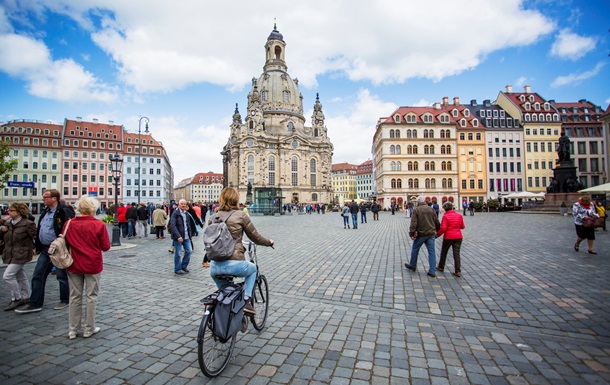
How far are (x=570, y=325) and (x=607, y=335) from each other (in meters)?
0.38

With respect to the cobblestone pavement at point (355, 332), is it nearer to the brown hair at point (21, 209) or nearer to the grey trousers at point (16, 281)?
the grey trousers at point (16, 281)

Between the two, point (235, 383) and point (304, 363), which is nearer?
point (235, 383)

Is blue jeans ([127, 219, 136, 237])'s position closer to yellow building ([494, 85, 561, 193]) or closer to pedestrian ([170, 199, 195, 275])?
pedestrian ([170, 199, 195, 275])

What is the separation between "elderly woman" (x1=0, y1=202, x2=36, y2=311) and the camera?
17.2ft

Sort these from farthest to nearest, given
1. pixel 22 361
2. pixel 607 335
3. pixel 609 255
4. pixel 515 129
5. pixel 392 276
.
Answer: pixel 515 129 → pixel 609 255 → pixel 392 276 → pixel 607 335 → pixel 22 361

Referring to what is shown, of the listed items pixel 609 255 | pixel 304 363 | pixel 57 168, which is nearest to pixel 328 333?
pixel 304 363

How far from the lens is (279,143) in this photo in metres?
80.0

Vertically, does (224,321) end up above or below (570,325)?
above

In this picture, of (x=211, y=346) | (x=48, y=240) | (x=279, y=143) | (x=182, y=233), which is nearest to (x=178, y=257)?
(x=182, y=233)

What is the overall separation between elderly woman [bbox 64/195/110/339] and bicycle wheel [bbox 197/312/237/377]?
82.4 inches

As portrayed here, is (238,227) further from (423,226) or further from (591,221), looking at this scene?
(591,221)

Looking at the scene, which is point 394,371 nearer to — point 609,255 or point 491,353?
point 491,353

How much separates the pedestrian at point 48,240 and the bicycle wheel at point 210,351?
3894 mm

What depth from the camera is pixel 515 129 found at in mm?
60906
